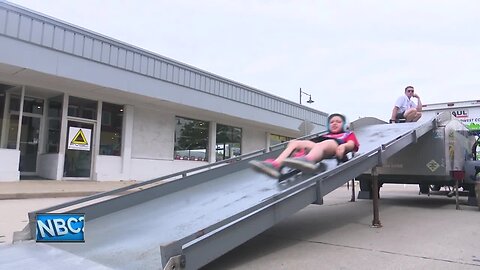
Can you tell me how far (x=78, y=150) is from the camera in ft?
48.8

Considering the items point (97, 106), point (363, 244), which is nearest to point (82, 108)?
point (97, 106)

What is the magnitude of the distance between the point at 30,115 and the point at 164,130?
5.58m

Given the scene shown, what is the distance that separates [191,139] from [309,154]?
13806mm

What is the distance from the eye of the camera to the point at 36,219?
Result: 14.9ft

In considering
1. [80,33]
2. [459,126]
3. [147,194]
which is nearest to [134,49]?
[80,33]

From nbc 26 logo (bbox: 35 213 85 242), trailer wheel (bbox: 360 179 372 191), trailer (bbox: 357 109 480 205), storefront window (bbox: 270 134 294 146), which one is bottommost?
nbc 26 logo (bbox: 35 213 85 242)

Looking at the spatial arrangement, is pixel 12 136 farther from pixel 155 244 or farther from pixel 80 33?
pixel 155 244

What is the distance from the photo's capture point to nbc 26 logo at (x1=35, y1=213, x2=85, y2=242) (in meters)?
4.28

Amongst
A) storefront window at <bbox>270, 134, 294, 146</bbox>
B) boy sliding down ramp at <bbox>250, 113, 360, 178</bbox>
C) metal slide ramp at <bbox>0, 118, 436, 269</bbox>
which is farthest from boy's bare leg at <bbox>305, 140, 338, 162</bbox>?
storefront window at <bbox>270, 134, 294, 146</bbox>

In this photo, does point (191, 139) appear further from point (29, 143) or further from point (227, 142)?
point (29, 143)

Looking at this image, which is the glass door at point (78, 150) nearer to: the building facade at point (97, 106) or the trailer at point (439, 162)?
the building facade at point (97, 106)

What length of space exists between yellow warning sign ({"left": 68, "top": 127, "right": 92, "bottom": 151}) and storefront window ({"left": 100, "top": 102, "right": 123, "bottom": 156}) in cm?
67

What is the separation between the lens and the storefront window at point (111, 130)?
15.8 metres

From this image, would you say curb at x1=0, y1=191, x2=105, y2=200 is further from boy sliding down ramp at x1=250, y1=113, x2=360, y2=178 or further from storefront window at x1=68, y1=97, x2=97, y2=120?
boy sliding down ramp at x1=250, y1=113, x2=360, y2=178
